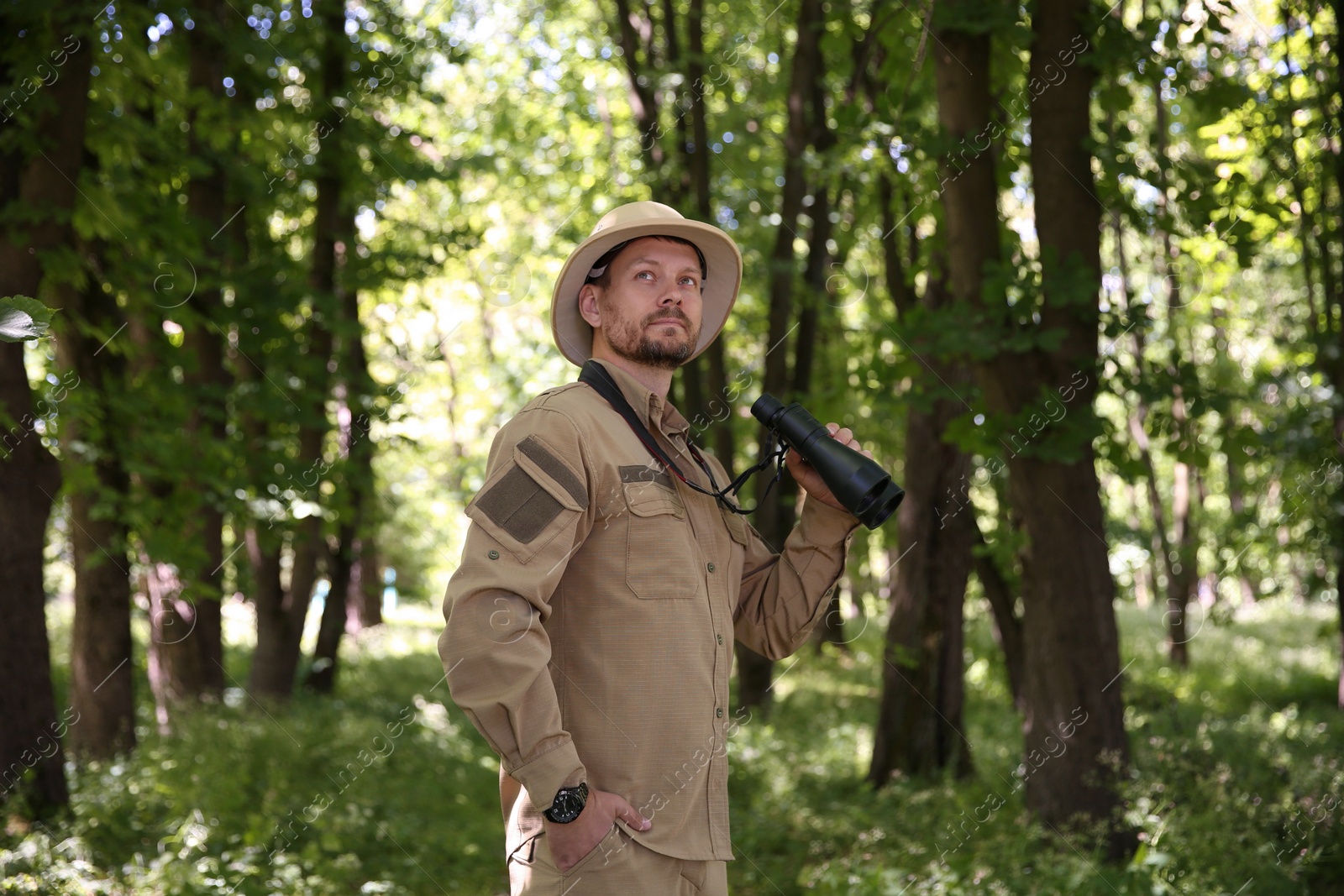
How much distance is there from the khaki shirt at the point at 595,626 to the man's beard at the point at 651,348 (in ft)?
0.18

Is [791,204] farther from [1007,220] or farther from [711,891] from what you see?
[711,891]

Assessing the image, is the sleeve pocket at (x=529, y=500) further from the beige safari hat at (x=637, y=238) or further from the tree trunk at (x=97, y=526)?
the tree trunk at (x=97, y=526)


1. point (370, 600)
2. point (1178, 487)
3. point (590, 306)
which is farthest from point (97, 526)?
point (370, 600)

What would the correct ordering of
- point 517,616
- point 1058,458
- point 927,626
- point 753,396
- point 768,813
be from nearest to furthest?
point 517,616
point 1058,458
point 768,813
point 927,626
point 753,396

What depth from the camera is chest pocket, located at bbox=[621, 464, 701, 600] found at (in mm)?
2391

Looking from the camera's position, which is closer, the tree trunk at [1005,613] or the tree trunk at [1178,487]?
the tree trunk at [1178,487]

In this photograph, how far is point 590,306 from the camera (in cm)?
276

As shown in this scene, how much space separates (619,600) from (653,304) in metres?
0.73

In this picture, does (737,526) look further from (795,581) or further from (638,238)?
(638,238)

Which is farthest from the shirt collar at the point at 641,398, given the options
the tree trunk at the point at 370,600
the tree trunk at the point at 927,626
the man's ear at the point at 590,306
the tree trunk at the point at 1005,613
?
the tree trunk at the point at 370,600

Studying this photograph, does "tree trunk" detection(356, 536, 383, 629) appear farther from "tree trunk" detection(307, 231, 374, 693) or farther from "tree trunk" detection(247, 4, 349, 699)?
"tree trunk" detection(247, 4, 349, 699)

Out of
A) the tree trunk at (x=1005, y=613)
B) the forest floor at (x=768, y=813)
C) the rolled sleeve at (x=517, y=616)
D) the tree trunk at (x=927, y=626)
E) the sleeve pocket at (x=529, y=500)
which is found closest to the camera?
the rolled sleeve at (x=517, y=616)

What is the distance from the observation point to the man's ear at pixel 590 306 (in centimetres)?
274

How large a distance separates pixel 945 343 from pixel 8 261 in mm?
4703
